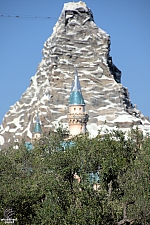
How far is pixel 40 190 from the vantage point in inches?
1298

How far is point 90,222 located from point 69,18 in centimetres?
9227

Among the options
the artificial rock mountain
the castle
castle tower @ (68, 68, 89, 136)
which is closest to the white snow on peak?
the artificial rock mountain

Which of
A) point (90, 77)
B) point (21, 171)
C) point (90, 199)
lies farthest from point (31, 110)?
point (90, 199)

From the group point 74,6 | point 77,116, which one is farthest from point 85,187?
point 74,6

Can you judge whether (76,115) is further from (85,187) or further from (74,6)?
(74,6)

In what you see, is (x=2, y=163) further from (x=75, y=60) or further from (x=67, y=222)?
(x=75, y=60)

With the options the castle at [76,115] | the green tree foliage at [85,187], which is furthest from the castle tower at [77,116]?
the green tree foliage at [85,187]

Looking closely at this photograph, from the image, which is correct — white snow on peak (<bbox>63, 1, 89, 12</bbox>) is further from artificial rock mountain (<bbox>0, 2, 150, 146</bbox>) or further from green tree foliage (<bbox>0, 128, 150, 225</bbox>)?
green tree foliage (<bbox>0, 128, 150, 225</bbox>)

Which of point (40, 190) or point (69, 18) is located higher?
point (69, 18)

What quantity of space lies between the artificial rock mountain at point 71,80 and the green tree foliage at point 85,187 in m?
72.4

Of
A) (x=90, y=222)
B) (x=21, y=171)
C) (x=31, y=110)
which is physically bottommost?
(x=90, y=222)

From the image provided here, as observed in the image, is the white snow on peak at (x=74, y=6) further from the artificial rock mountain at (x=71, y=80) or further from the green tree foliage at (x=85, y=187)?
the green tree foliage at (x=85, y=187)

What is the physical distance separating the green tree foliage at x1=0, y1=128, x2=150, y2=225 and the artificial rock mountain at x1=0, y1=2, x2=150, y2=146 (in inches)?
2852

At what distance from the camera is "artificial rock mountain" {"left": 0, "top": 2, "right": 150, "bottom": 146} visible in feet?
364
